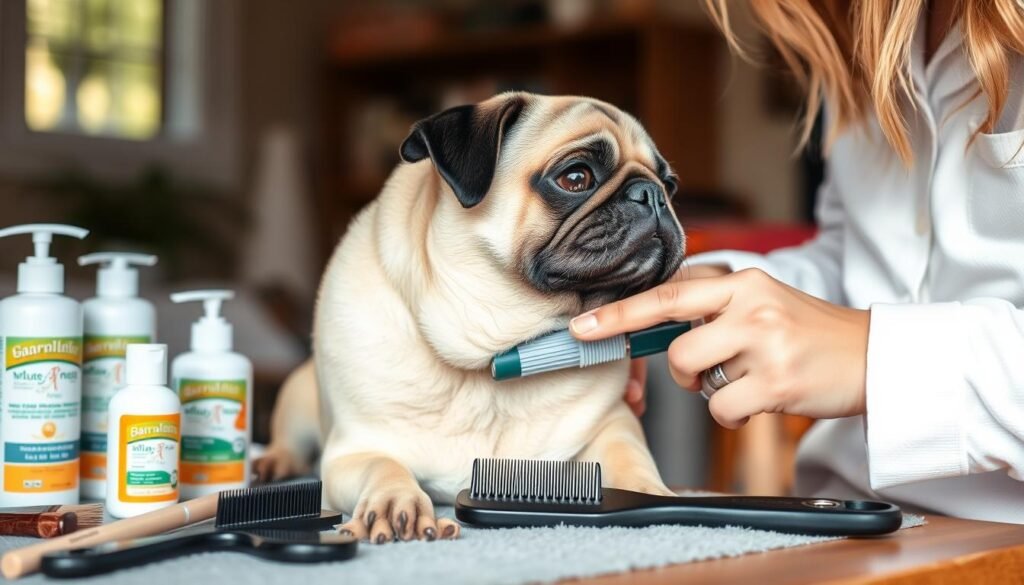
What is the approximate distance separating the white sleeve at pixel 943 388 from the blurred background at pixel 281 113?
10.2 ft

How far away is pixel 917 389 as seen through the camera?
2.79 ft

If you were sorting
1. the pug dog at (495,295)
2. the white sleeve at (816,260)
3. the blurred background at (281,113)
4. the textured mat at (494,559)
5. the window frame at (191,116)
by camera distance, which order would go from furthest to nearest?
the window frame at (191,116)
the blurred background at (281,113)
the white sleeve at (816,260)
the pug dog at (495,295)
the textured mat at (494,559)

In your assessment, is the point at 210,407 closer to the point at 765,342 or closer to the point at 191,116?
the point at 765,342

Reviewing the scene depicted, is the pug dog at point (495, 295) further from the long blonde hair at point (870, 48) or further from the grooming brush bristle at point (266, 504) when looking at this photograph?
the long blonde hair at point (870, 48)

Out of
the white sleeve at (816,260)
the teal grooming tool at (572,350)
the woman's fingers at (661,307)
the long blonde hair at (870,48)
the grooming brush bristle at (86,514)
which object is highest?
the long blonde hair at (870,48)

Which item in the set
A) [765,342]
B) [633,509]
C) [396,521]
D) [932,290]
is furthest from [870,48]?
[396,521]

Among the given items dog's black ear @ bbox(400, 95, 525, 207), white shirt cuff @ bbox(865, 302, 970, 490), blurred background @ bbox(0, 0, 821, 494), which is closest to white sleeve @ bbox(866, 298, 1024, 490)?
white shirt cuff @ bbox(865, 302, 970, 490)

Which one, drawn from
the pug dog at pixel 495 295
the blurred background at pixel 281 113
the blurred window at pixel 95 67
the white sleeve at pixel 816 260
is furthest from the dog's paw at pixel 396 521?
the blurred window at pixel 95 67

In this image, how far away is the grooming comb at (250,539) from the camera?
651 mm

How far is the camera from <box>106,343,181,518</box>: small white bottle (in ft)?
2.97

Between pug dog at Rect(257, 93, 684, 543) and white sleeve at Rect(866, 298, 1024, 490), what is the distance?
0.71 ft

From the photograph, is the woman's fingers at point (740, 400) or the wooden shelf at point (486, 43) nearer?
the woman's fingers at point (740, 400)

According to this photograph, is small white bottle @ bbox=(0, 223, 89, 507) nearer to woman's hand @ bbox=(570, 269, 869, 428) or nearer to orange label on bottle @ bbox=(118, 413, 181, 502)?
orange label on bottle @ bbox=(118, 413, 181, 502)

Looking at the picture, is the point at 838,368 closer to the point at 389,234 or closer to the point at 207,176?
the point at 389,234
